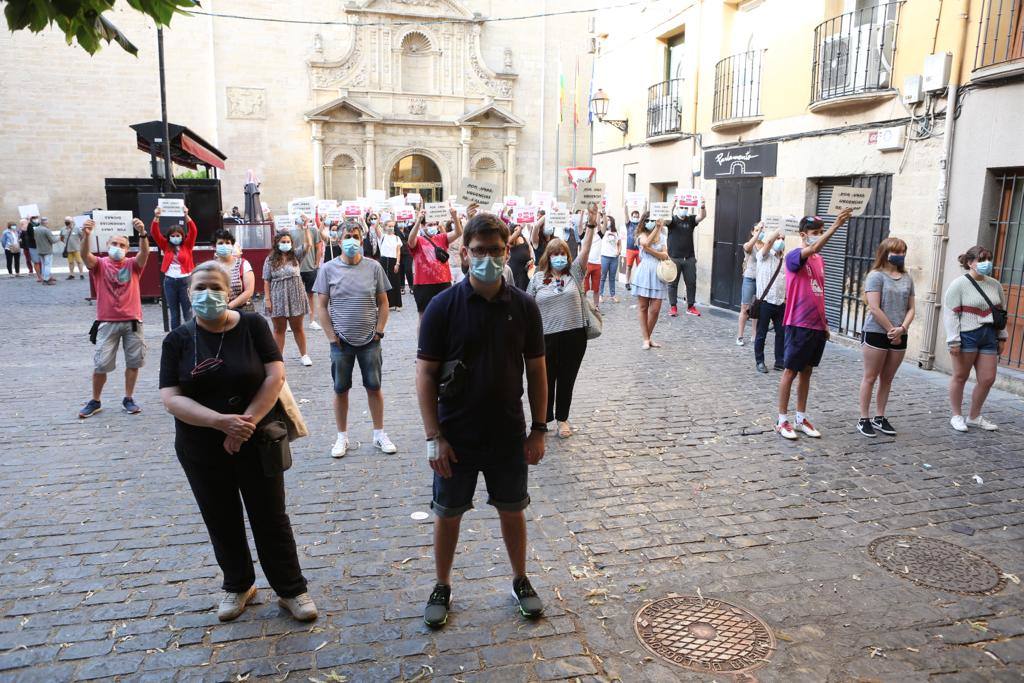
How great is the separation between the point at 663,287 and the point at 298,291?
4.96 m

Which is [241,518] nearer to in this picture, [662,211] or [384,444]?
[384,444]

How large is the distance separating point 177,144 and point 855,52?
1390cm

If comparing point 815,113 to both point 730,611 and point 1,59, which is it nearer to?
point 730,611

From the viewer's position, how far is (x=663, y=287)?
10414 mm

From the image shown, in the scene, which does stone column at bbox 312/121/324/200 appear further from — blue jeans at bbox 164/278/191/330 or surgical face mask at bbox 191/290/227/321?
surgical face mask at bbox 191/290/227/321

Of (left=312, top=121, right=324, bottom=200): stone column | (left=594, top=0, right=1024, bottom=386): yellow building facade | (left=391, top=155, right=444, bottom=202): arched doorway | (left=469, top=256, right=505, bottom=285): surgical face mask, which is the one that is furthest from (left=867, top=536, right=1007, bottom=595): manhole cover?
(left=391, top=155, right=444, bottom=202): arched doorway

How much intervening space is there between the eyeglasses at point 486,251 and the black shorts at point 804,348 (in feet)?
13.1

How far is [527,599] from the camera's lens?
3656 millimetres

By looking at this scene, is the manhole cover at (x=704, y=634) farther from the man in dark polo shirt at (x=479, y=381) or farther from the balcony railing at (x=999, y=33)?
the balcony railing at (x=999, y=33)

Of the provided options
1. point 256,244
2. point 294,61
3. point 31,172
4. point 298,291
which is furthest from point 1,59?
point 298,291

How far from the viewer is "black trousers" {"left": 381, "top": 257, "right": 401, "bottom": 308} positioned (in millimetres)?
13969

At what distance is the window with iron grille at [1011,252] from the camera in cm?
867

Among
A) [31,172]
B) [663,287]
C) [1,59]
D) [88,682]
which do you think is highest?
[1,59]

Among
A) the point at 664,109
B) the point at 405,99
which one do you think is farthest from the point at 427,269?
the point at 405,99
